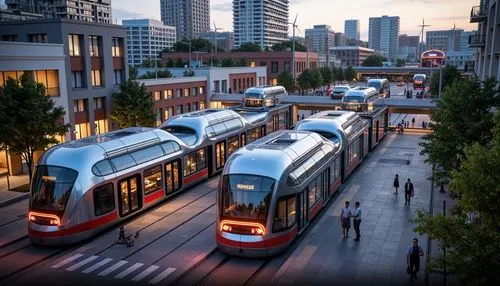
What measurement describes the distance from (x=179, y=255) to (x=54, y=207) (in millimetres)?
5330

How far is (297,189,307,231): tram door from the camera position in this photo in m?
18.3

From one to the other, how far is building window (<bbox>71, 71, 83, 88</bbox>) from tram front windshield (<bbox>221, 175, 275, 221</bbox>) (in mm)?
27434

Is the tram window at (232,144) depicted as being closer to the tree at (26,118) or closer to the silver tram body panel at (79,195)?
the tree at (26,118)

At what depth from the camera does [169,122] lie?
94.0ft

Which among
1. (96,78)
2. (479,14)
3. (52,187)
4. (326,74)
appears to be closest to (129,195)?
(52,187)

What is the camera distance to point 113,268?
1648cm

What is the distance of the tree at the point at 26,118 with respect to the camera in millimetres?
26219

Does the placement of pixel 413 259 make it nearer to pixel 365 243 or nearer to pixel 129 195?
pixel 365 243

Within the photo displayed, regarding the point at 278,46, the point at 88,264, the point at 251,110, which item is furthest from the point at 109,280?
the point at 278,46

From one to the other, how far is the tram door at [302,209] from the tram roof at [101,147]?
333 inches

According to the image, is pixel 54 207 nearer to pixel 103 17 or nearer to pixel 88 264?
pixel 88 264

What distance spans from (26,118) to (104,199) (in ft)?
35.5

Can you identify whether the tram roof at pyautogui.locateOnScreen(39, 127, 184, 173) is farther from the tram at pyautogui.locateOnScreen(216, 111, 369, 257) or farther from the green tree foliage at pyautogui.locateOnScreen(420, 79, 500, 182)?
the green tree foliage at pyautogui.locateOnScreen(420, 79, 500, 182)

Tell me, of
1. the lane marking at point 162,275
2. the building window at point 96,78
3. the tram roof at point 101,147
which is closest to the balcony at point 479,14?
the tram roof at point 101,147
